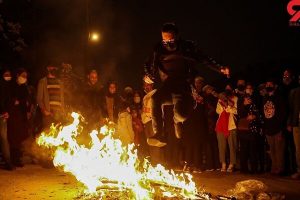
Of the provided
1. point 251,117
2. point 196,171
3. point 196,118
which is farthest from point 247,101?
point 196,171

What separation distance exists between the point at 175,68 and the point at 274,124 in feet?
14.2

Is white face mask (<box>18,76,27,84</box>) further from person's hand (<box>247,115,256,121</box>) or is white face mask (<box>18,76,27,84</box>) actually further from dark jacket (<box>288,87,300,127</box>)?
dark jacket (<box>288,87,300,127</box>)

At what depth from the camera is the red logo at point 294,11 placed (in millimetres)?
16750

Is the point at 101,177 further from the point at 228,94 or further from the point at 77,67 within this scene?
the point at 77,67

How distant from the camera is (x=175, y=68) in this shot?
7391mm

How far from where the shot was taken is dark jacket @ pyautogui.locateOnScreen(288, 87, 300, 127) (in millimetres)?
10375

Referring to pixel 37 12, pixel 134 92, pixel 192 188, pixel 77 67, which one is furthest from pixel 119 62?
pixel 192 188

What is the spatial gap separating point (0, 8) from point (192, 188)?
1109cm

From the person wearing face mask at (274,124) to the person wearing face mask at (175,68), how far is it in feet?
12.8

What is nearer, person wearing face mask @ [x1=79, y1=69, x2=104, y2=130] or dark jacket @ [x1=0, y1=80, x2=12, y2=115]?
dark jacket @ [x1=0, y1=80, x2=12, y2=115]

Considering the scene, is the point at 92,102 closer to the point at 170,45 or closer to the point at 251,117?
the point at 251,117

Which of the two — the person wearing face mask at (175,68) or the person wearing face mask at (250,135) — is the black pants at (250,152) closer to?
the person wearing face mask at (250,135)

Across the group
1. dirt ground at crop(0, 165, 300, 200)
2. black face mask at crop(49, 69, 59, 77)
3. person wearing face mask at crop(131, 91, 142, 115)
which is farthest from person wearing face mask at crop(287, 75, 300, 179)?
black face mask at crop(49, 69, 59, 77)

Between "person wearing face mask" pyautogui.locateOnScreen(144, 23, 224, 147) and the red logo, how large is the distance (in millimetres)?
10605
